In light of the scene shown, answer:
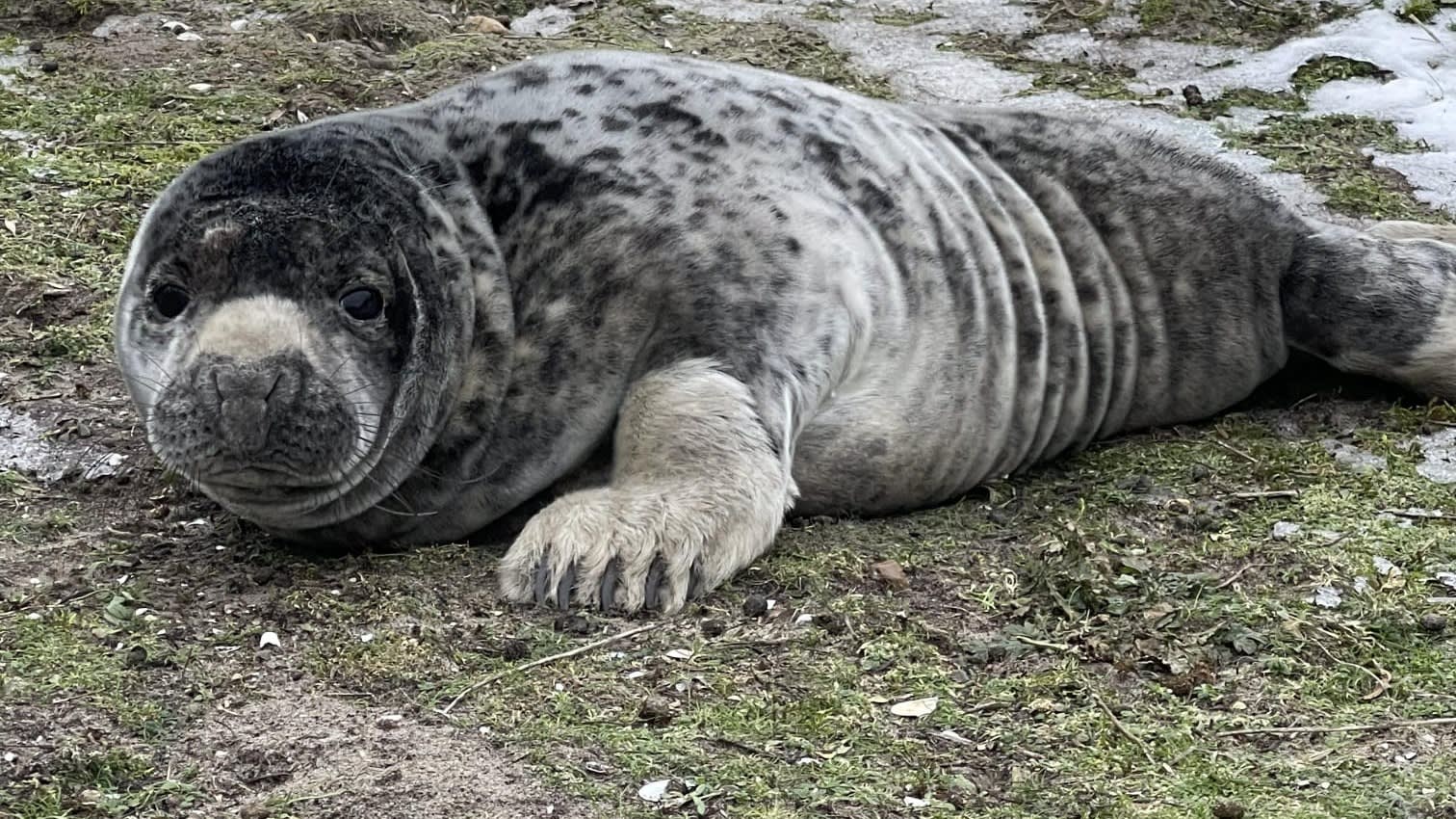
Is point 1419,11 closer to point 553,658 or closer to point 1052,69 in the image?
point 1052,69

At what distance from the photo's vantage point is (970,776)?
302cm

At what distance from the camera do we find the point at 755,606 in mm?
3699

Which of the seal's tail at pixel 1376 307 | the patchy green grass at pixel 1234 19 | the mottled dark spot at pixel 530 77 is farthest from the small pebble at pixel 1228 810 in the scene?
the patchy green grass at pixel 1234 19

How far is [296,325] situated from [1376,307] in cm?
284

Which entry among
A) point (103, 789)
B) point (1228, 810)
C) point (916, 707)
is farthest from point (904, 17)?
point (103, 789)

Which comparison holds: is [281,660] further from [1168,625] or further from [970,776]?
[1168,625]

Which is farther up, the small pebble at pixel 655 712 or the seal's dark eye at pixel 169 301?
the seal's dark eye at pixel 169 301

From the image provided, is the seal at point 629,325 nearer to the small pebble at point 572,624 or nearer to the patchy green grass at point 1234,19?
the small pebble at point 572,624

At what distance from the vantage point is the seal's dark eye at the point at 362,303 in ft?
12.8

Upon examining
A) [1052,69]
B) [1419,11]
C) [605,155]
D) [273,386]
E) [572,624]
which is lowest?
[572,624]

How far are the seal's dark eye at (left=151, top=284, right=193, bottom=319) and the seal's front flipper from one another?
803mm

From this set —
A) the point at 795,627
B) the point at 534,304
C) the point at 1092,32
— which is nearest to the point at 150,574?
the point at 534,304

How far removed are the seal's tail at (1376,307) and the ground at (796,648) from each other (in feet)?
0.37

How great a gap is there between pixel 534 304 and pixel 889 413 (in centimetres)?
86
